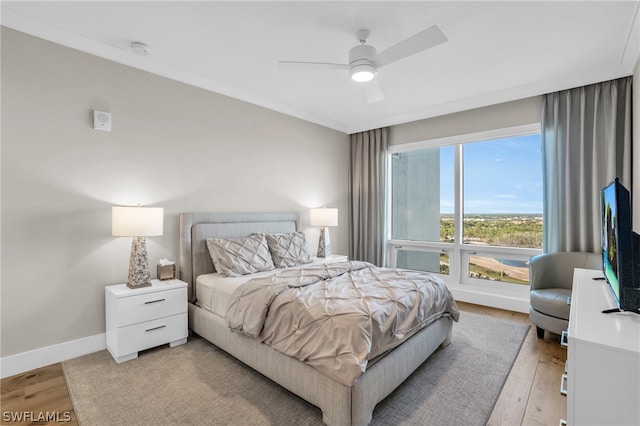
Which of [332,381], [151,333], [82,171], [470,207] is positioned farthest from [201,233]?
[470,207]

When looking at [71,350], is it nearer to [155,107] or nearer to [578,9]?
[155,107]

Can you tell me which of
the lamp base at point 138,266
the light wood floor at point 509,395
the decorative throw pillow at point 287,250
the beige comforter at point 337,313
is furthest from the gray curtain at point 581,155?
the lamp base at point 138,266

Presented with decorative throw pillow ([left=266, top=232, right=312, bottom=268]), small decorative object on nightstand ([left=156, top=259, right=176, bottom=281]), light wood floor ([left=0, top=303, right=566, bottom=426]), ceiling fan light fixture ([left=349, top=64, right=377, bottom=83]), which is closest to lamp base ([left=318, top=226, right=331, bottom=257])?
decorative throw pillow ([left=266, top=232, right=312, bottom=268])

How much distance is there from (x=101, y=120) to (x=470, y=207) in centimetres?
455

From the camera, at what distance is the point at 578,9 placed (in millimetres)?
2266

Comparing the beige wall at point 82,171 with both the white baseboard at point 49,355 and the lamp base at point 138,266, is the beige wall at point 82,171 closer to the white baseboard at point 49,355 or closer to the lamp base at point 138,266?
the white baseboard at point 49,355

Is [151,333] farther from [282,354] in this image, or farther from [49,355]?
[282,354]

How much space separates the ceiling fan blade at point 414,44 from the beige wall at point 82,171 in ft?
6.82

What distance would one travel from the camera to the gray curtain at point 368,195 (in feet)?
16.8

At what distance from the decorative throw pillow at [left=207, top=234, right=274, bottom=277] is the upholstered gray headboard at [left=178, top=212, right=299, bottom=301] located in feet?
0.41

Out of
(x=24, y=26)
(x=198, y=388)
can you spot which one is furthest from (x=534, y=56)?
(x=24, y=26)

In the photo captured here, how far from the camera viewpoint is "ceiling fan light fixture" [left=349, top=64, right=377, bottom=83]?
2.60m

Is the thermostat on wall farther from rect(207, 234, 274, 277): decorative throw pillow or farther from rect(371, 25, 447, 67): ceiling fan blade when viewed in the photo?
rect(371, 25, 447, 67): ceiling fan blade

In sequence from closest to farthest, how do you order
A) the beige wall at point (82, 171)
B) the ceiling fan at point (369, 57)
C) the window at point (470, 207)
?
the ceiling fan at point (369, 57) < the beige wall at point (82, 171) < the window at point (470, 207)
